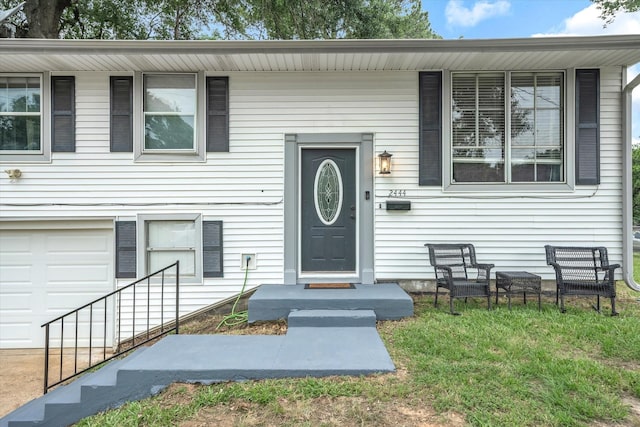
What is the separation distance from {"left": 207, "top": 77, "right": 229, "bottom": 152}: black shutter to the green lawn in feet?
10.3

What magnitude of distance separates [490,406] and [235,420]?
1.72 m

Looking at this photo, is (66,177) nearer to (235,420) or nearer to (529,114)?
(235,420)

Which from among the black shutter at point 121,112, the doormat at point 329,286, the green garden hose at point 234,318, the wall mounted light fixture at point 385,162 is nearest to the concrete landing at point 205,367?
the green garden hose at point 234,318

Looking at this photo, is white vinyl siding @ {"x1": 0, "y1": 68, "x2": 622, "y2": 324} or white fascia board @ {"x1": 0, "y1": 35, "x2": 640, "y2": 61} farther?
white vinyl siding @ {"x1": 0, "y1": 68, "x2": 622, "y2": 324}

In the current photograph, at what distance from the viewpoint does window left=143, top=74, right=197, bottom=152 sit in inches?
179

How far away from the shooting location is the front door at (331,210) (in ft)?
15.3

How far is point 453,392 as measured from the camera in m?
2.34

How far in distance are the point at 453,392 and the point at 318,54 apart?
3826mm

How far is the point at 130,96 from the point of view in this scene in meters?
4.51

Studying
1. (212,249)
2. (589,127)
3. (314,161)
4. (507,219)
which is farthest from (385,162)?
(589,127)

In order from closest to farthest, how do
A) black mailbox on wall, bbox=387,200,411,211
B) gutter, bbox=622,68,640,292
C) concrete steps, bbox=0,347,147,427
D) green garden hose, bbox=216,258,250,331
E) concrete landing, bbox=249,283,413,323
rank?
concrete steps, bbox=0,347,147,427, concrete landing, bbox=249,283,413,323, green garden hose, bbox=216,258,250,331, gutter, bbox=622,68,640,292, black mailbox on wall, bbox=387,200,411,211

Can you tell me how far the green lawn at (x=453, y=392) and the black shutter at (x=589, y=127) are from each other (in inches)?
86.6

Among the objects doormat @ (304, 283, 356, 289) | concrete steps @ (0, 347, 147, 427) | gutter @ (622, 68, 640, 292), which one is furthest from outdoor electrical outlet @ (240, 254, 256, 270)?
gutter @ (622, 68, 640, 292)

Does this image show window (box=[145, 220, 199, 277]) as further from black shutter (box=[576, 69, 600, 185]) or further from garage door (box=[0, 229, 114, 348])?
black shutter (box=[576, 69, 600, 185])
